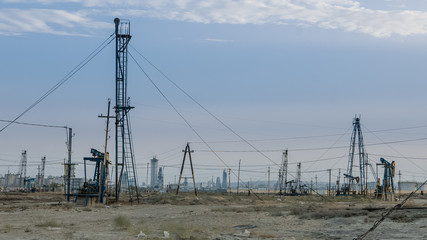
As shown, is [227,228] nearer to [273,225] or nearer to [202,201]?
[273,225]

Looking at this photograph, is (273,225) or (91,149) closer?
(273,225)

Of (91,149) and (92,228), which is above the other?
(91,149)

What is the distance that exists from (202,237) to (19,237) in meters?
6.11

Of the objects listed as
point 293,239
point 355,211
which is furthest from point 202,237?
point 355,211

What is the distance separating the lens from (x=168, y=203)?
45.3 metres

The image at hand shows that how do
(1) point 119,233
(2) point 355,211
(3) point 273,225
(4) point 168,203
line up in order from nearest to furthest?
(1) point 119,233, (3) point 273,225, (2) point 355,211, (4) point 168,203

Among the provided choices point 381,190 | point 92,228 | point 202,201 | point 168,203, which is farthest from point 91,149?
point 381,190

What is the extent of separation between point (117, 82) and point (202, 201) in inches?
528

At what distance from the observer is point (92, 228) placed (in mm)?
22078

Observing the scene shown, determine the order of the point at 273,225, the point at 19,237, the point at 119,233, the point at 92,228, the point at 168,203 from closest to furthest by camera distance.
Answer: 1. the point at 19,237
2. the point at 119,233
3. the point at 92,228
4. the point at 273,225
5. the point at 168,203

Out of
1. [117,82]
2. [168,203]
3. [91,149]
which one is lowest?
[168,203]

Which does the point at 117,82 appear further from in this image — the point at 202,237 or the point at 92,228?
the point at 202,237

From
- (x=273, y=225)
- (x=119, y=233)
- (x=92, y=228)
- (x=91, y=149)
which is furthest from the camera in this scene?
(x=91, y=149)

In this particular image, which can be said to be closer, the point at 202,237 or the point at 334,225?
the point at 202,237
